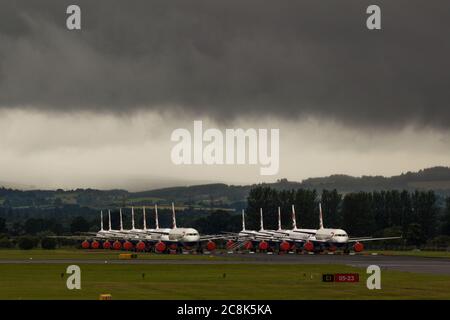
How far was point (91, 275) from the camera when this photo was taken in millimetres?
106062

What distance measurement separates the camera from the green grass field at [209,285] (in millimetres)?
77688

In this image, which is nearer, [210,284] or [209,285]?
[209,285]

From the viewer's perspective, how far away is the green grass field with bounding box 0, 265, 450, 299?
77688mm

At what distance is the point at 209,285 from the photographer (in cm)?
8988
